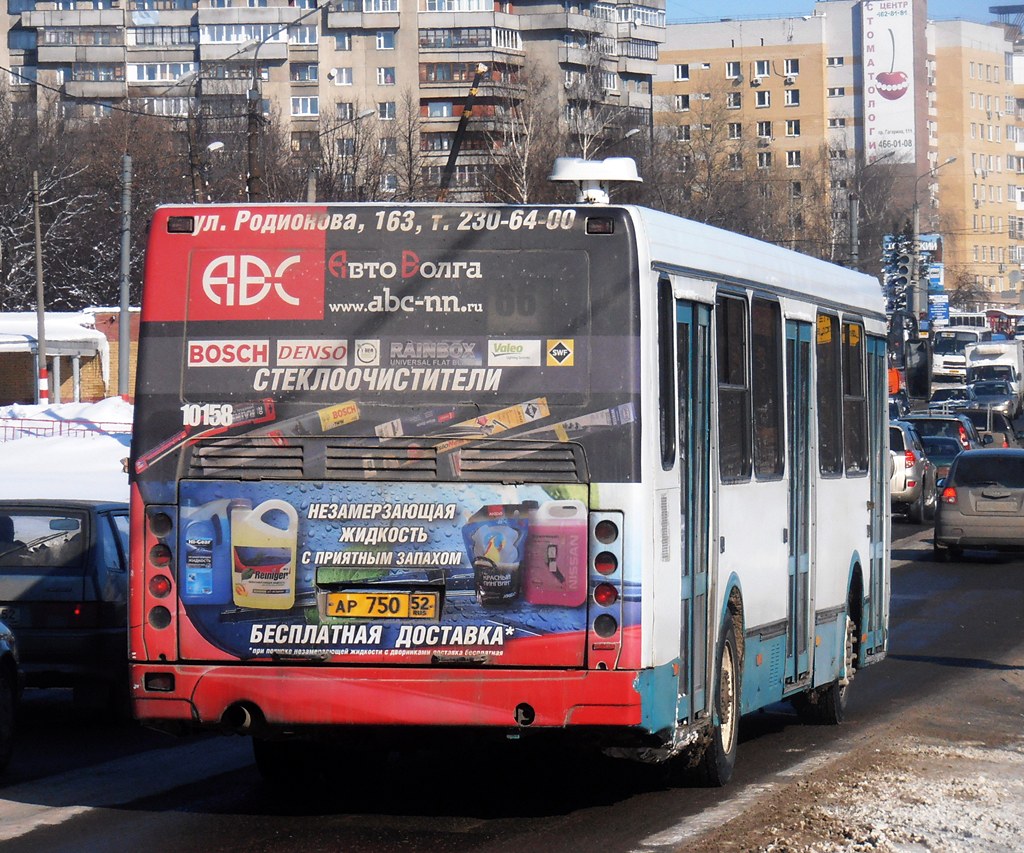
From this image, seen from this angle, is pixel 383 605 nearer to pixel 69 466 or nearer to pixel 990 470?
pixel 990 470

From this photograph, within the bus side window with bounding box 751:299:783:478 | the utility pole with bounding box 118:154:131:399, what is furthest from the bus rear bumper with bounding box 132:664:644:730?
the utility pole with bounding box 118:154:131:399

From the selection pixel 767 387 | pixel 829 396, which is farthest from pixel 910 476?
pixel 767 387

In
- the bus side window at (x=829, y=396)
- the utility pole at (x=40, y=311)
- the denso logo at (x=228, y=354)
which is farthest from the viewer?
the utility pole at (x=40, y=311)

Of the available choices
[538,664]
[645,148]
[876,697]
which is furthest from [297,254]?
[645,148]

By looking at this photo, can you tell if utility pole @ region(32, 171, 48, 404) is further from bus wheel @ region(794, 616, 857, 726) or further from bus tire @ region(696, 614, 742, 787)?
bus tire @ region(696, 614, 742, 787)

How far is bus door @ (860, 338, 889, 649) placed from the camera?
12.4m

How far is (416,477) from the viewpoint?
25.1 feet

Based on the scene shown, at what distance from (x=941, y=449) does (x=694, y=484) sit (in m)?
29.6

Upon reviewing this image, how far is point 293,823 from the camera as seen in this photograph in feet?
26.4

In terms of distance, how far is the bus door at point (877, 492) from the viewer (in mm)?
12352

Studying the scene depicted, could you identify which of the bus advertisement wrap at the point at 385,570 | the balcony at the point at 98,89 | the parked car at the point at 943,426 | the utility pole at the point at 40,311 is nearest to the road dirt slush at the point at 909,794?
the bus advertisement wrap at the point at 385,570

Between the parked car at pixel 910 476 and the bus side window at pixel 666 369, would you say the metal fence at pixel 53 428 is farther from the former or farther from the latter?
the bus side window at pixel 666 369

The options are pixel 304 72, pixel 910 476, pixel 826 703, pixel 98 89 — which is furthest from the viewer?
pixel 304 72

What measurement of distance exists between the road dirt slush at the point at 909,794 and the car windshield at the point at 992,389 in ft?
197
